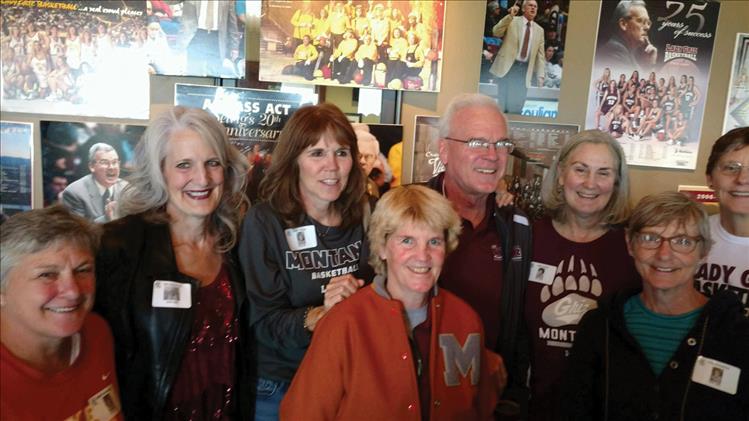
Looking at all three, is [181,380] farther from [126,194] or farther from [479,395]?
[479,395]

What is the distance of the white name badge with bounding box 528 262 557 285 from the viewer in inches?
88.5

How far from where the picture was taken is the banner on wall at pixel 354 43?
311 centimetres

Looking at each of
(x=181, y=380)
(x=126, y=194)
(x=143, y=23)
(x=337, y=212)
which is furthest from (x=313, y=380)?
(x=143, y=23)

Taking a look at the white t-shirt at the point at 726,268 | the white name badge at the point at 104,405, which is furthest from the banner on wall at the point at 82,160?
the white t-shirt at the point at 726,268

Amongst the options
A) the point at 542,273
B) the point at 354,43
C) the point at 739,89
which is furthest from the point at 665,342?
the point at 739,89

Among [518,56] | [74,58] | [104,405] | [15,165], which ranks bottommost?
[104,405]

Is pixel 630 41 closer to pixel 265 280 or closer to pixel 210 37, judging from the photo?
pixel 210 37

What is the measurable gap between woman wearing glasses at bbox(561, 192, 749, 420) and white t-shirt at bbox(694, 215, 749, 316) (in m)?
0.49

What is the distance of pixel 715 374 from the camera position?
5.57 feet

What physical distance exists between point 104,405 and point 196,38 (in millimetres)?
2224

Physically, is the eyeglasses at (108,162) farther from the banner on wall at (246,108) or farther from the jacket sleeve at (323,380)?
the jacket sleeve at (323,380)

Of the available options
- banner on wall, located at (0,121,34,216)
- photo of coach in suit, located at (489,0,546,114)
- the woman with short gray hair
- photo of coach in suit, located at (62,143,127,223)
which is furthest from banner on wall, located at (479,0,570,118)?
banner on wall, located at (0,121,34,216)

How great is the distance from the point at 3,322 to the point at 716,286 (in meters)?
2.69

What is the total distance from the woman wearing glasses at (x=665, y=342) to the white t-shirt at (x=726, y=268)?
1.61 ft
